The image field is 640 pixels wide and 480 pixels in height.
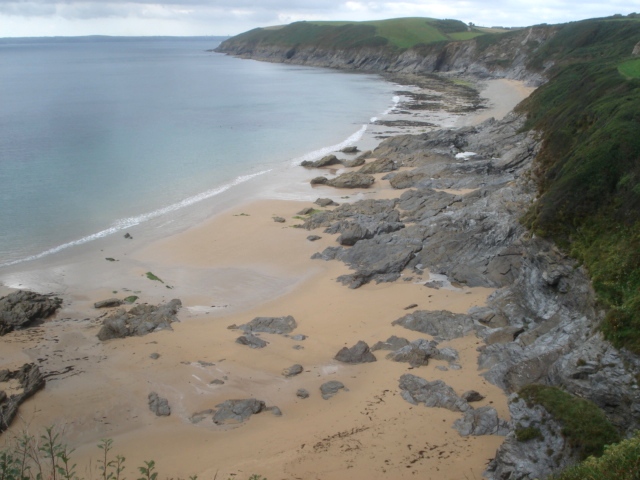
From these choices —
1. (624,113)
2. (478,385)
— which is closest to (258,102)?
(624,113)

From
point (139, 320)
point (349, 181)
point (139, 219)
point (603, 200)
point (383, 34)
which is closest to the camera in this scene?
point (603, 200)

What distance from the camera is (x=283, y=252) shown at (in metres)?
24.6

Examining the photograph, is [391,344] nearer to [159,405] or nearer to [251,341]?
[251,341]

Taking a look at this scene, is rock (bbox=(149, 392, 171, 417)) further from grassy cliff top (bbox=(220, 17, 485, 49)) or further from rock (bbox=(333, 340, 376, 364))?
grassy cliff top (bbox=(220, 17, 485, 49))

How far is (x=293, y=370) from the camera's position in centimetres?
1509

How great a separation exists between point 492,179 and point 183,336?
19898mm

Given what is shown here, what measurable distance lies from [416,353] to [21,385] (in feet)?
34.4

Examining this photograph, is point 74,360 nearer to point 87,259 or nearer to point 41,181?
point 87,259

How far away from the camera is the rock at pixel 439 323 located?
16109 millimetres

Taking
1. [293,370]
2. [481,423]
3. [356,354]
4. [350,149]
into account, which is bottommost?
[293,370]

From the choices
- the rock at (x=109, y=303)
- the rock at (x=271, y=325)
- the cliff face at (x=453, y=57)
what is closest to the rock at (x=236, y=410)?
the rock at (x=271, y=325)

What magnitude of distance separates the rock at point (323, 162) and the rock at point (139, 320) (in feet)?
75.8

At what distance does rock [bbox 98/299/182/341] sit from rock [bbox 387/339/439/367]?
7.51m

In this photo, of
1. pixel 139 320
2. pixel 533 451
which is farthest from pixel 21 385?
pixel 533 451
